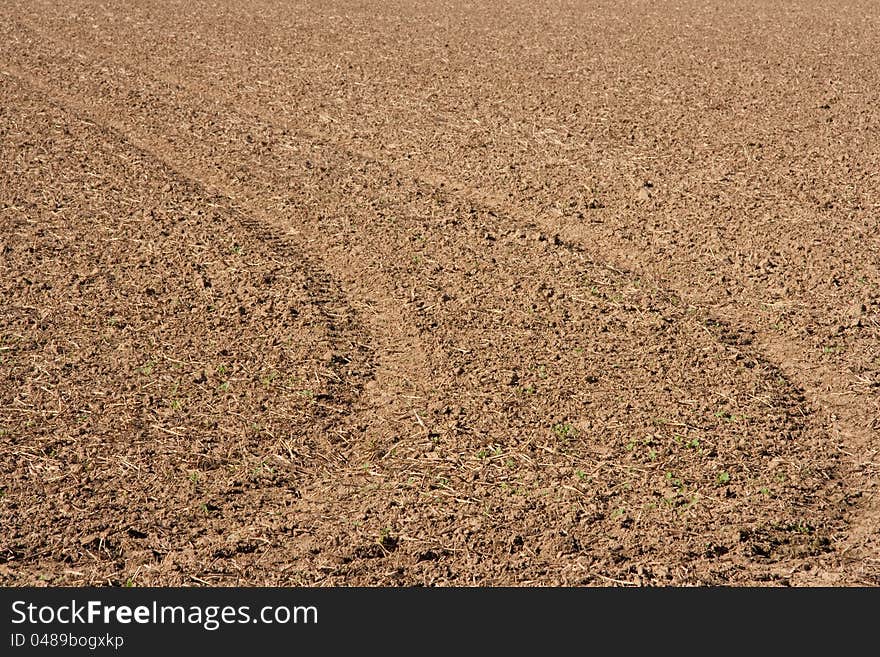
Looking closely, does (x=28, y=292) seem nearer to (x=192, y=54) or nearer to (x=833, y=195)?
(x=833, y=195)

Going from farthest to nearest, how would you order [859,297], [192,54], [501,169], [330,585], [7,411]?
[192,54] < [501,169] < [859,297] < [7,411] < [330,585]

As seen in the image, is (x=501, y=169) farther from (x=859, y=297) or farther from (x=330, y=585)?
(x=330, y=585)

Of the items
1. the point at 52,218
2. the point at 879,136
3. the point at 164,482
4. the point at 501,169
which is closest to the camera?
the point at 164,482

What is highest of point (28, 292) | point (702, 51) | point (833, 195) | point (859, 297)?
point (702, 51)

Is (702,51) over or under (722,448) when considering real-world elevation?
over

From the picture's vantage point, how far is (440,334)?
24.1 ft

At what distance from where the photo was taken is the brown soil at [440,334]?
5.34m

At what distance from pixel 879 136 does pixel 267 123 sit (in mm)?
7885

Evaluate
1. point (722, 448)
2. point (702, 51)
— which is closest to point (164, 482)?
point (722, 448)

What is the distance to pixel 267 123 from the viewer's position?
12.5 m

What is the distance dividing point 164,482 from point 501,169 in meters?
6.20

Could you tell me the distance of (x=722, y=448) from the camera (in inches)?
236

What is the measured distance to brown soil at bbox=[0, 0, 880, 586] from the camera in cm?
534

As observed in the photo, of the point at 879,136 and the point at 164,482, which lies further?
the point at 879,136
